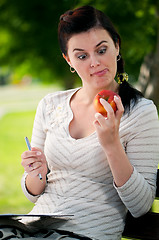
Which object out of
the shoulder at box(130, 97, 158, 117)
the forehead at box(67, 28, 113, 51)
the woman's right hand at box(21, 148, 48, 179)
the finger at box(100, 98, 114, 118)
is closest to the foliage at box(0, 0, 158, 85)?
the forehead at box(67, 28, 113, 51)

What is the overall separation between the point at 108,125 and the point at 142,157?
1.02ft

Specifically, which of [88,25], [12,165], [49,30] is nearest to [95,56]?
[88,25]

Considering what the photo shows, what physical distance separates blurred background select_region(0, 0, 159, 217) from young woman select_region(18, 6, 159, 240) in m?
2.58

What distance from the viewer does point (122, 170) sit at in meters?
1.87

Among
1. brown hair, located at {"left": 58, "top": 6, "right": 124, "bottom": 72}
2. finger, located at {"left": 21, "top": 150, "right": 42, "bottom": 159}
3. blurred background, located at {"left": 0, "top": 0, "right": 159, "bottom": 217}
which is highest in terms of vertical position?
blurred background, located at {"left": 0, "top": 0, "right": 159, "bottom": 217}

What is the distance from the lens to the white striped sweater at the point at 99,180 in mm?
1956

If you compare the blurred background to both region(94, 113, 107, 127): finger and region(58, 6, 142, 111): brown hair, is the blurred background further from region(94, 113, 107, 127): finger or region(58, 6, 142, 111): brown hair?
region(94, 113, 107, 127): finger

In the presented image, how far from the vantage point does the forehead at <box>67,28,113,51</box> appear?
2084mm

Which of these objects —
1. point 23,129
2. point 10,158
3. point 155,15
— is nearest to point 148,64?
point 155,15

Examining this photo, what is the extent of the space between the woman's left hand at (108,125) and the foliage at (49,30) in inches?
118

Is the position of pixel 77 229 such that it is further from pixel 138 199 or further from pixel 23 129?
pixel 23 129

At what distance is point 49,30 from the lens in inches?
319

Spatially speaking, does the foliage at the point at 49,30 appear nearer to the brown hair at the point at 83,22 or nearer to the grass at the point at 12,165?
the grass at the point at 12,165

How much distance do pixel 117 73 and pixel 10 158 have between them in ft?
25.3
